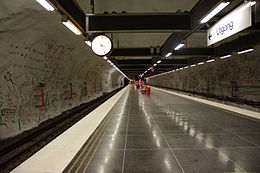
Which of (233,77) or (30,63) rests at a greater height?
(30,63)

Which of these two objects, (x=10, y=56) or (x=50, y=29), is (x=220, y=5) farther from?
(x=10, y=56)

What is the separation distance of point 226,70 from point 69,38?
36.9ft

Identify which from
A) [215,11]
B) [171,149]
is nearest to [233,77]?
[215,11]

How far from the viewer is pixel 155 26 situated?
180 inches

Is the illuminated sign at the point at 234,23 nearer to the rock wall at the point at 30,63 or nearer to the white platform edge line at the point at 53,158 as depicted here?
the white platform edge line at the point at 53,158

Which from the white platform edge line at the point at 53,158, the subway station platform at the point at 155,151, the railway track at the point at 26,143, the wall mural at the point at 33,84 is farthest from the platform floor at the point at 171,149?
the wall mural at the point at 33,84

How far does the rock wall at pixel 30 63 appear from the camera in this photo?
3779 mm

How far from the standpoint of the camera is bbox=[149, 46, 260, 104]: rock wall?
8.05 m

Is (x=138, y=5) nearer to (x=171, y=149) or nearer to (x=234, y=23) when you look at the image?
(x=234, y=23)

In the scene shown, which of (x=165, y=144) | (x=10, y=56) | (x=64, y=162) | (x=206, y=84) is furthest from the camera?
(x=206, y=84)

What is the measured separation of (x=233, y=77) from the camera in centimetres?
998

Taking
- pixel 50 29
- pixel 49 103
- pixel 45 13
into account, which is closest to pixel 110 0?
pixel 45 13

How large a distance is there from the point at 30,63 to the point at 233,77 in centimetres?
1212

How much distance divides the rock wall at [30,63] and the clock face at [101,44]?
1392 mm
